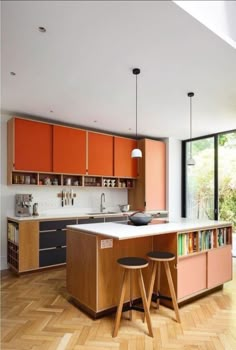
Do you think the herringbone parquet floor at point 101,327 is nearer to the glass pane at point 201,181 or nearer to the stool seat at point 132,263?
the stool seat at point 132,263

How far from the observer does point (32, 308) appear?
9.21ft

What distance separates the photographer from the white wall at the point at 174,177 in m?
6.16

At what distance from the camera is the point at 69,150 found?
4.77 m

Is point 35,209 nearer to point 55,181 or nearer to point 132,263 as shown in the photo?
point 55,181

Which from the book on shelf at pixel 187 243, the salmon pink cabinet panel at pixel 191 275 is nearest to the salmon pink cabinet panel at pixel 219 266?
the salmon pink cabinet panel at pixel 191 275

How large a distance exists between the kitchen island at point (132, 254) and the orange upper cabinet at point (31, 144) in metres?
1.83

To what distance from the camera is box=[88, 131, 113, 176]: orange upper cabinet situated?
509 cm

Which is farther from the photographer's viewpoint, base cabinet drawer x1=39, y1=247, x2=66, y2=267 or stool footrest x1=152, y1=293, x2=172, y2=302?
base cabinet drawer x1=39, y1=247, x2=66, y2=267

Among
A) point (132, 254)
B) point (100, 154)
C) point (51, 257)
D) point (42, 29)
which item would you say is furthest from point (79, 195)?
point (42, 29)

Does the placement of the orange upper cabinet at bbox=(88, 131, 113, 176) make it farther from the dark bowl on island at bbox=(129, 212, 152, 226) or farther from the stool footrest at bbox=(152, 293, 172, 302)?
the stool footrest at bbox=(152, 293, 172, 302)

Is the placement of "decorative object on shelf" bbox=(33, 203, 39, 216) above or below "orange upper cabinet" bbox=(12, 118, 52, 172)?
below

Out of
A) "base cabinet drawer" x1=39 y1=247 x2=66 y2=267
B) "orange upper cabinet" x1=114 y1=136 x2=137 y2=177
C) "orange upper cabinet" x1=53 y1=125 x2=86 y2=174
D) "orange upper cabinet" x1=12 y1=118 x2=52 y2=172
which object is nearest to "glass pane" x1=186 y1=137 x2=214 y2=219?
"orange upper cabinet" x1=114 y1=136 x2=137 y2=177

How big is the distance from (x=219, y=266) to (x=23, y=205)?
3178 millimetres

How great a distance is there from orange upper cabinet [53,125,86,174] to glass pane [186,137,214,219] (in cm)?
283
